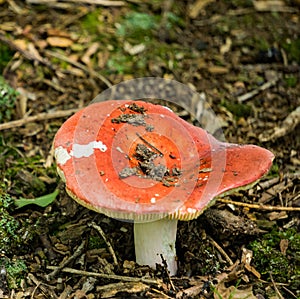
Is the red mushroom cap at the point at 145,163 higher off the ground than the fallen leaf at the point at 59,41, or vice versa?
the red mushroom cap at the point at 145,163

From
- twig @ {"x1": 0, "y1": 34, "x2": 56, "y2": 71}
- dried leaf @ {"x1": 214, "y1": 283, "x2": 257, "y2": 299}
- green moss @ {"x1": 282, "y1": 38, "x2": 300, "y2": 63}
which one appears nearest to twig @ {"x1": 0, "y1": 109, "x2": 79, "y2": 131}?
twig @ {"x1": 0, "y1": 34, "x2": 56, "y2": 71}

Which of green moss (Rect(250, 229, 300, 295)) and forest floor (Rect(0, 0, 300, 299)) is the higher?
forest floor (Rect(0, 0, 300, 299))

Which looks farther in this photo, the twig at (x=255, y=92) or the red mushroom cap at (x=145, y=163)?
the twig at (x=255, y=92)

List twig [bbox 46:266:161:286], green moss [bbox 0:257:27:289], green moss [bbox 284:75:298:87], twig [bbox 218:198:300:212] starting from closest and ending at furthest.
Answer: twig [bbox 46:266:161:286] < green moss [bbox 0:257:27:289] < twig [bbox 218:198:300:212] < green moss [bbox 284:75:298:87]

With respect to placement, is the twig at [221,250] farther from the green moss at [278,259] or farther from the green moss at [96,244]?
the green moss at [96,244]

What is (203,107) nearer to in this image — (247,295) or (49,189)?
(49,189)

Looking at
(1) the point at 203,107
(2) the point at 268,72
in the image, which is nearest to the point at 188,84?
(1) the point at 203,107

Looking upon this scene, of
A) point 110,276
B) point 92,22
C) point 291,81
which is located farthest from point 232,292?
point 92,22

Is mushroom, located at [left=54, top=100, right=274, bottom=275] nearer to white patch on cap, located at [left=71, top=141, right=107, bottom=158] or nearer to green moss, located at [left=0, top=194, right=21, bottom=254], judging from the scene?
white patch on cap, located at [left=71, top=141, right=107, bottom=158]

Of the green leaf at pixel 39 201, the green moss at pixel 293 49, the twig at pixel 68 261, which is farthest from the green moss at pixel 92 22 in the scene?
the twig at pixel 68 261
